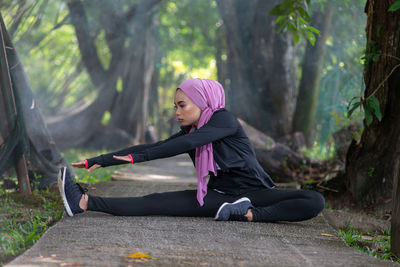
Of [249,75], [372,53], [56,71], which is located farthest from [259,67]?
[372,53]

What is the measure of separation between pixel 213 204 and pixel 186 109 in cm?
62

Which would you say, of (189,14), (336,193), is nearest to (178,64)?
(189,14)

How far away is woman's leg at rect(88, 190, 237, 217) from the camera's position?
9.77 ft

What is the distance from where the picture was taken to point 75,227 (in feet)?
8.53

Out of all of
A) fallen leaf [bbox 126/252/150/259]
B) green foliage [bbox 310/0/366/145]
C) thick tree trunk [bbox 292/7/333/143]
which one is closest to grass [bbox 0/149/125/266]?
fallen leaf [bbox 126/252/150/259]

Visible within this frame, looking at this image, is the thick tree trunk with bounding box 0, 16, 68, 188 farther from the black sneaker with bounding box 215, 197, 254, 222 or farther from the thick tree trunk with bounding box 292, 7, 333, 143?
the thick tree trunk with bounding box 292, 7, 333, 143

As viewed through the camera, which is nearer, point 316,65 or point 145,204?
point 145,204

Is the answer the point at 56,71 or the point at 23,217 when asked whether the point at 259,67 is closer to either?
the point at 56,71

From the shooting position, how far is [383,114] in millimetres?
3824

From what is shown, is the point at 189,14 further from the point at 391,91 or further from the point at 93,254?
the point at 93,254

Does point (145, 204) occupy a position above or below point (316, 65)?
below

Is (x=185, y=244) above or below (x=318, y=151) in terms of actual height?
above

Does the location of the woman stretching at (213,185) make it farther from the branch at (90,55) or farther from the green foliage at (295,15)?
the branch at (90,55)

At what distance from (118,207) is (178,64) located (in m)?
16.3
